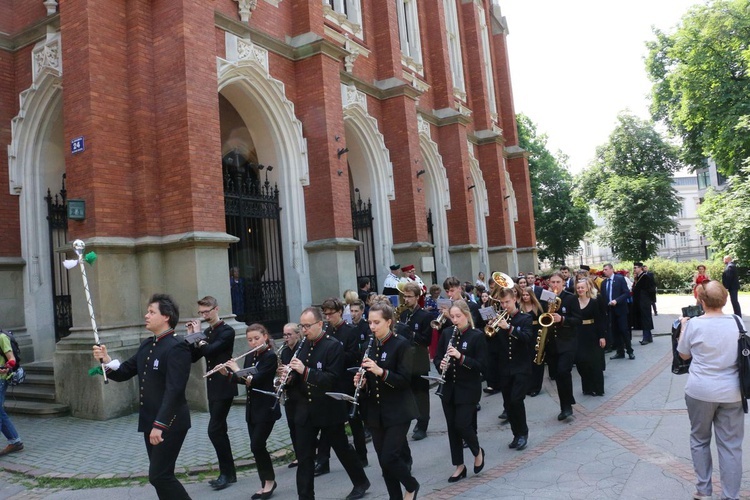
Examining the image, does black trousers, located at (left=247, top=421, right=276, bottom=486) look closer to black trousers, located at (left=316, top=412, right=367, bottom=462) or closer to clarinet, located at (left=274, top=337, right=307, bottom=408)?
clarinet, located at (left=274, top=337, right=307, bottom=408)

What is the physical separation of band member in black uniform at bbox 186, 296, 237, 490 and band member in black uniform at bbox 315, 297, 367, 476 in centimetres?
93

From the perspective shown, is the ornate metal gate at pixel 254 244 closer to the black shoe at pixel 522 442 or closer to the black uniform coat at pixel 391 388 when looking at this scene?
the black shoe at pixel 522 442

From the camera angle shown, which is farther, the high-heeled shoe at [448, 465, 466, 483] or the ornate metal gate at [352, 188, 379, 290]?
the ornate metal gate at [352, 188, 379, 290]

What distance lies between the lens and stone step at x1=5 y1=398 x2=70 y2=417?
9211 mm

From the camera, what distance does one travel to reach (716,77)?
26.2 meters

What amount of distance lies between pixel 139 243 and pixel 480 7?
20.7m

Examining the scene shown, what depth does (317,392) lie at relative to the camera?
5.10 meters

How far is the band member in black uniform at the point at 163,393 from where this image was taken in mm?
4453

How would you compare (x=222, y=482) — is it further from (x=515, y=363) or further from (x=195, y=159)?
(x=195, y=159)

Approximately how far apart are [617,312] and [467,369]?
7.51 metres

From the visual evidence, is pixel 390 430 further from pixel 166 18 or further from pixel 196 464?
pixel 166 18

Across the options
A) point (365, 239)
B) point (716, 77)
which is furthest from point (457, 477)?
point (716, 77)

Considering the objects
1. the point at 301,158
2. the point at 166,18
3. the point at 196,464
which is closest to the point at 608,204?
the point at 301,158

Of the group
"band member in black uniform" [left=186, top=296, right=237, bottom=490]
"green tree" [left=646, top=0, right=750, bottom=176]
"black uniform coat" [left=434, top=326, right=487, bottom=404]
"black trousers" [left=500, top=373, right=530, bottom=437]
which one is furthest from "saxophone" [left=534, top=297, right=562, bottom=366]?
"green tree" [left=646, top=0, right=750, bottom=176]
